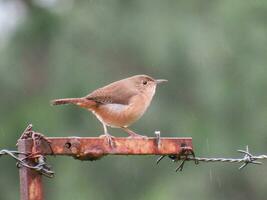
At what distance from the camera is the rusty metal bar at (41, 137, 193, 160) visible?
4.24 metres

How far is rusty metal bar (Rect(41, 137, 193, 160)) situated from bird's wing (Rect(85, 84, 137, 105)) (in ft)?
4.27

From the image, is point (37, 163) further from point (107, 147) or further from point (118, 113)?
point (118, 113)

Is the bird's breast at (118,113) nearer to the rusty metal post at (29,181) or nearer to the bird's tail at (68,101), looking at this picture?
the bird's tail at (68,101)

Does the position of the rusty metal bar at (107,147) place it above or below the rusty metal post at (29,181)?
above

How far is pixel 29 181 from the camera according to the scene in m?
4.10

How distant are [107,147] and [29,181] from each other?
44 centimetres

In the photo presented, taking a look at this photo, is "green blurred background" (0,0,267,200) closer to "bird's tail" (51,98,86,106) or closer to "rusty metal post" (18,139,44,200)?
"bird's tail" (51,98,86,106)

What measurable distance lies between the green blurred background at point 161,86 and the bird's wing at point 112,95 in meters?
5.36

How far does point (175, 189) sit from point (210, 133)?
0.79 metres

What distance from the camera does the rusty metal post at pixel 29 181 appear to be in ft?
13.4

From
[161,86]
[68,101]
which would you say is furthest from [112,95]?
[161,86]

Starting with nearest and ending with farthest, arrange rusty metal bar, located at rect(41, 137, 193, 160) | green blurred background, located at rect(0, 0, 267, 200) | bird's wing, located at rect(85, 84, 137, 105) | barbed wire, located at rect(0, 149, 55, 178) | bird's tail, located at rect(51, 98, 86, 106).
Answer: barbed wire, located at rect(0, 149, 55, 178) → rusty metal bar, located at rect(41, 137, 193, 160) → bird's tail, located at rect(51, 98, 86, 106) → bird's wing, located at rect(85, 84, 137, 105) → green blurred background, located at rect(0, 0, 267, 200)

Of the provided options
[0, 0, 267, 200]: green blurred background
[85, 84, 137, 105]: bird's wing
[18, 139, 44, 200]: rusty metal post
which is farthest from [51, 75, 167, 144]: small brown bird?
[0, 0, 267, 200]: green blurred background

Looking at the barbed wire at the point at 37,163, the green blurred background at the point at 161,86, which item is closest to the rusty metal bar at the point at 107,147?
the barbed wire at the point at 37,163
